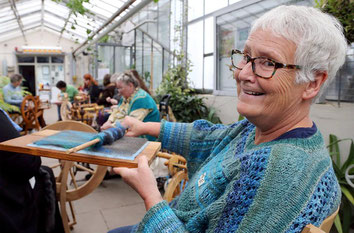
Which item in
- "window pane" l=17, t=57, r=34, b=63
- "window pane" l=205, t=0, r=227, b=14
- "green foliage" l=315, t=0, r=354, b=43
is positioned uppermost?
"window pane" l=17, t=57, r=34, b=63

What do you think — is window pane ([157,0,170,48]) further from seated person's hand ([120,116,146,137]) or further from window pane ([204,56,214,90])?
seated person's hand ([120,116,146,137])

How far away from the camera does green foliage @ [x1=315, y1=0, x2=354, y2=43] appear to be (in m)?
2.03

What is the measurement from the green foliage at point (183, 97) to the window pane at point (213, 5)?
0.94 meters

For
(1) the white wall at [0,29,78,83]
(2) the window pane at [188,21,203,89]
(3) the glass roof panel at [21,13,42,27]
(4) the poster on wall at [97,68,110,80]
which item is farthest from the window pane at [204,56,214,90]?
(1) the white wall at [0,29,78,83]

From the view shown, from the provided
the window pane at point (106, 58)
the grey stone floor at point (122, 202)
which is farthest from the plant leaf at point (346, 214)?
the window pane at point (106, 58)

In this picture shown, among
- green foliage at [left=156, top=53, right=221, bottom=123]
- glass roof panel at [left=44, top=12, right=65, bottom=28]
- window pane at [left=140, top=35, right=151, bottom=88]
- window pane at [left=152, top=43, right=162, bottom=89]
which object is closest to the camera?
green foliage at [left=156, top=53, right=221, bottom=123]

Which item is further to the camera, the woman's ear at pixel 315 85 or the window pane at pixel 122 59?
the window pane at pixel 122 59

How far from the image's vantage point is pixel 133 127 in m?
1.55

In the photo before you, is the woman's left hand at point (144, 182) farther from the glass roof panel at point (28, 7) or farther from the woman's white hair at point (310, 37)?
the glass roof panel at point (28, 7)

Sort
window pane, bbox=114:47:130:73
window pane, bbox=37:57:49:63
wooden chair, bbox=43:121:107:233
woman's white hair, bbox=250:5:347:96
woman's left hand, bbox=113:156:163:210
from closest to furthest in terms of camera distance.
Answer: woman's white hair, bbox=250:5:347:96 < woman's left hand, bbox=113:156:163:210 < wooden chair, bbox=43:121:107:233 < window pane, bbox=114:47:130:73 < window pane, bbox=37:57:49:63

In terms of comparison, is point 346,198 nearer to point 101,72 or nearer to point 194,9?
point 194,9

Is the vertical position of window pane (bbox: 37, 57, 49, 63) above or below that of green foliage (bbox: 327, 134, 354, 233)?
above

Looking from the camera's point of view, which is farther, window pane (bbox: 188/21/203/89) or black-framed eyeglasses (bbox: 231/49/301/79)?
window pane (bbox: 188/21/203/89)

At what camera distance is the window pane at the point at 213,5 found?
4156 mm
